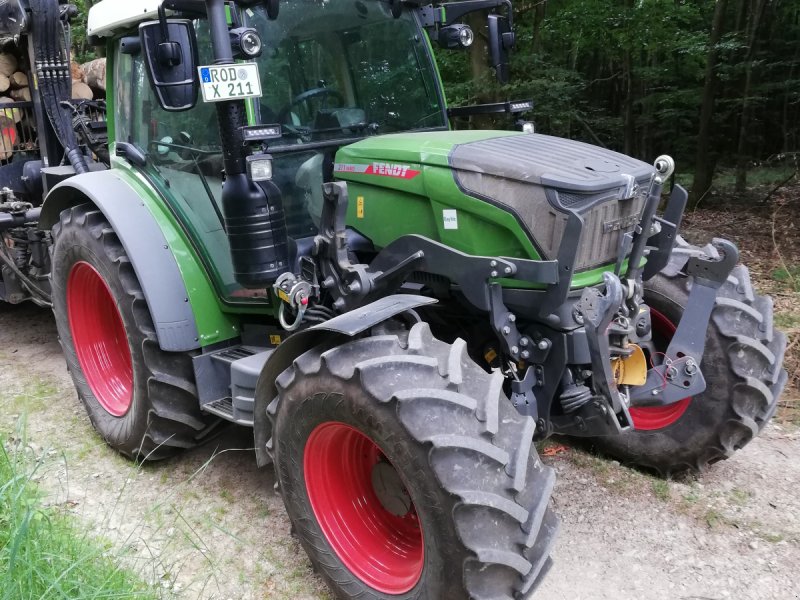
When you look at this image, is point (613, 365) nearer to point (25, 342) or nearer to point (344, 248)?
point (344, 248)

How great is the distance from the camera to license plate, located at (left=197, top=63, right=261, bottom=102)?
255 cm

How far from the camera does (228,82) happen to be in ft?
8.42

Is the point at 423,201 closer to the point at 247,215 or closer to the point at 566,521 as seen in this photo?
the point at 247,215

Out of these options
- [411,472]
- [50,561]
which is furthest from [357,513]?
[50,561]

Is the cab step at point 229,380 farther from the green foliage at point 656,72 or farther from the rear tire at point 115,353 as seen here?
the green foliage at point 656,72

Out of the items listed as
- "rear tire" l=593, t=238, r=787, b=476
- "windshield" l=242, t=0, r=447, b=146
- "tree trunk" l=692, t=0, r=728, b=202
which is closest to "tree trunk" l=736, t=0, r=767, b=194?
"tree trunk" l=692, t=0, r=728, b=202

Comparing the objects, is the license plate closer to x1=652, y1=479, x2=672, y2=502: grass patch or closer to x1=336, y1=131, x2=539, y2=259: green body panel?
x1=336, y1=131, x2=539, y2=259: green body panel

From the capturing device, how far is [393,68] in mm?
3604

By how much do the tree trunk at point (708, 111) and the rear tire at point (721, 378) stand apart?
22.2 ft

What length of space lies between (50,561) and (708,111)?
374 inches

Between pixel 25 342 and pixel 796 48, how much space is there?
972 centimetres

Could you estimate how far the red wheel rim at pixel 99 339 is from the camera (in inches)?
161

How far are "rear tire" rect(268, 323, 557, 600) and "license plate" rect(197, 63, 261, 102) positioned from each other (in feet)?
3.14

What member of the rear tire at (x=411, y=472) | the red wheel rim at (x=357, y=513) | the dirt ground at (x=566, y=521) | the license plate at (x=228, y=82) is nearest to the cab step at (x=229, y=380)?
the dirt ground at (x=566, y=521)
